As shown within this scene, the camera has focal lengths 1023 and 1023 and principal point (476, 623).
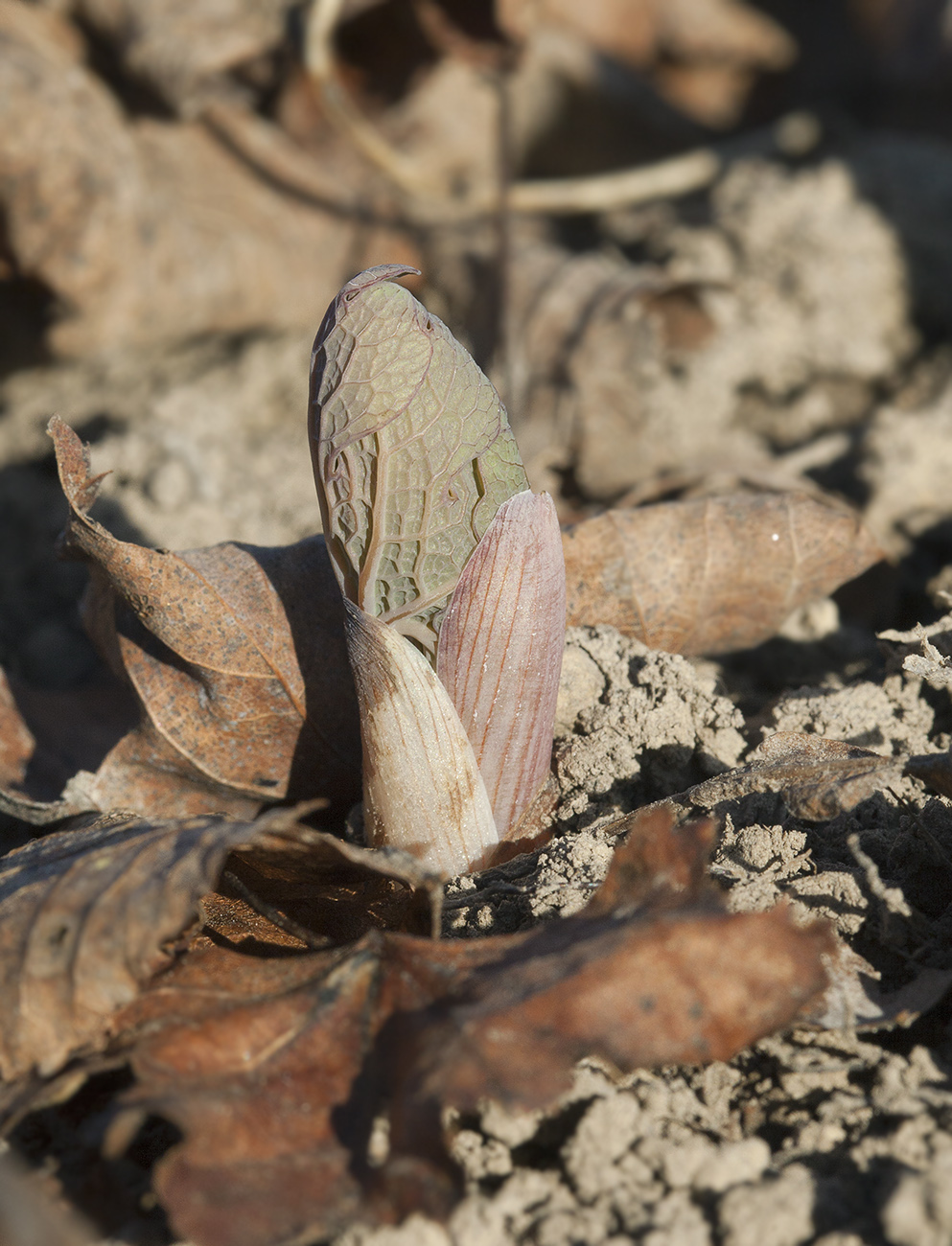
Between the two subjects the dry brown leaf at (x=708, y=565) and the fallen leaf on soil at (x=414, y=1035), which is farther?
the dry brown leaf at (x=708, y=565)

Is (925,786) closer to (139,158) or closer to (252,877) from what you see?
(252,877)


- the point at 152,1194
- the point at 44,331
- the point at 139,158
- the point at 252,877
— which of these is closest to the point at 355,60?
the point at 139,158

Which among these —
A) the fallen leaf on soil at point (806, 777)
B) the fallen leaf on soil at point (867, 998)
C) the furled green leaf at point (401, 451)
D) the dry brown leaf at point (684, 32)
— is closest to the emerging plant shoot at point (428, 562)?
the furled green leaf at point (401, 451)

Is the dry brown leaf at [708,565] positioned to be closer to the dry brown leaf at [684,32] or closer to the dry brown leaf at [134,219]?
the dry brown leaf at [134,219]

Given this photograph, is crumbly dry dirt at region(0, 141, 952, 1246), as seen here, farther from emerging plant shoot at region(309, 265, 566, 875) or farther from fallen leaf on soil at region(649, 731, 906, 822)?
emerging plant shoot at region(309, 265, 566, 875)

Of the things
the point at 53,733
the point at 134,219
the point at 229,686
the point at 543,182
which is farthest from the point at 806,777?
the point at 543,182

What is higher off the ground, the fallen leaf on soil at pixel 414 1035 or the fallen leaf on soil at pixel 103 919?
the fallen leaf on soil at pixel 103 919

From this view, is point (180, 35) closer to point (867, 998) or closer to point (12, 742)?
point (12, 742)

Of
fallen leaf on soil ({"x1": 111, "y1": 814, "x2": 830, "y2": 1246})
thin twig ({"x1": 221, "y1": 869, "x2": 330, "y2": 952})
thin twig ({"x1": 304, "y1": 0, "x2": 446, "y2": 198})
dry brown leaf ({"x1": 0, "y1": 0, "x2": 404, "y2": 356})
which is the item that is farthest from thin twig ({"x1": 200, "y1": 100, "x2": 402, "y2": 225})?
fallen leaf on soil ({"x1": 111, "y1": 814, "x2": 830, "y2": 1246})
